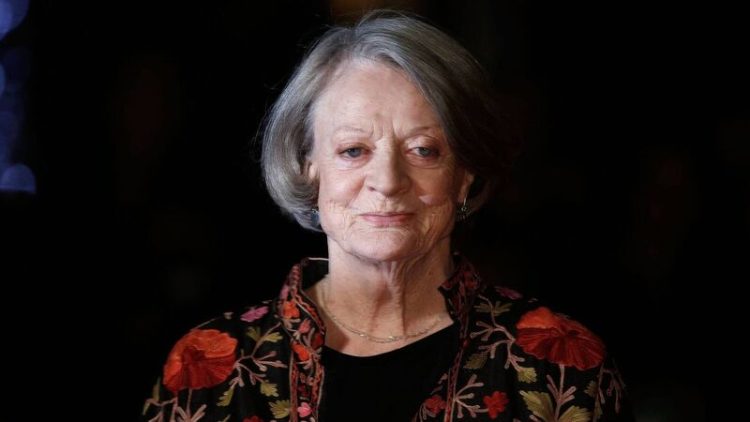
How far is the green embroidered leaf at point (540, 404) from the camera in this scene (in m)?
1.74

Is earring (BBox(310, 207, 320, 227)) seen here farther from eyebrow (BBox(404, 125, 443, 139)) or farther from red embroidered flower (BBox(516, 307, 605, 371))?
red embroidered flower (BBox(516, 307, 605, 371))

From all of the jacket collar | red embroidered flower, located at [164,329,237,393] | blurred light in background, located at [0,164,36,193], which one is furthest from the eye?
blurred light in background, located at [0,164,36,193]

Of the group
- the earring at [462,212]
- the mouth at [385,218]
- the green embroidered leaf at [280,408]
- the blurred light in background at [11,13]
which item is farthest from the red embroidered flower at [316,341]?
the blurred light in background at [11,13]

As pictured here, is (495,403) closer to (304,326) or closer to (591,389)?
(591,389)

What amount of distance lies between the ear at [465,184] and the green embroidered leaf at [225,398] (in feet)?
1.70

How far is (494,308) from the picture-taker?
189cm

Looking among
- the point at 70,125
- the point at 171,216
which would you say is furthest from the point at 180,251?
the point at 70,125

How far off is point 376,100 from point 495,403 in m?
0.54

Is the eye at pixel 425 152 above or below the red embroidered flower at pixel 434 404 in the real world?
above

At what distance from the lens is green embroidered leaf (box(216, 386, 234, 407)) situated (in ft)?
5.76

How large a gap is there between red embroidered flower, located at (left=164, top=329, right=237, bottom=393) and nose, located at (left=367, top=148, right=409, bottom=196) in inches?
14.9

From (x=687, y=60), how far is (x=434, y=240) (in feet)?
2.73

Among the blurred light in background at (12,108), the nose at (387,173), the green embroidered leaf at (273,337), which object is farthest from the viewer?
the blurred light in background at (12,108)

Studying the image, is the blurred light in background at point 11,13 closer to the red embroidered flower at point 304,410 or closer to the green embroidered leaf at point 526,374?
the red embroidered flower at point 304,410
